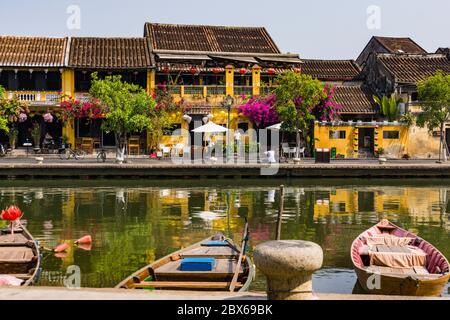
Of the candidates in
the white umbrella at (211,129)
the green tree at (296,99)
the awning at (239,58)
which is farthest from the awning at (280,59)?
the white umbrella at (211,129)

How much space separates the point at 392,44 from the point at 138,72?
2188 cm

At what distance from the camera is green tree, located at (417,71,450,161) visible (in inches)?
1404

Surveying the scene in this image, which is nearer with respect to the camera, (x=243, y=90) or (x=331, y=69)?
(x=243, y=90)

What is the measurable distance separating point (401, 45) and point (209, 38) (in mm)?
16558

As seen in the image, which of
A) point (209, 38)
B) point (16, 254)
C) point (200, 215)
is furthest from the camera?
point (209, 38)

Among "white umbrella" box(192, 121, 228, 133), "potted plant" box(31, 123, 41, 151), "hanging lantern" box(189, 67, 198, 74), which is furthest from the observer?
"hanging lantern" box(189, 67, 198, 74)

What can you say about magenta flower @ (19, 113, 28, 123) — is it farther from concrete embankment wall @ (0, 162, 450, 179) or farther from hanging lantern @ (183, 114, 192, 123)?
hanging lantern @ (183, 114, 192, 123)

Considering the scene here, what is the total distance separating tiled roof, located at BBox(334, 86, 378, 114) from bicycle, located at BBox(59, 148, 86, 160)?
15997 millimetres

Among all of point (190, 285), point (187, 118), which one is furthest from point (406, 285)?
point (187, 118)

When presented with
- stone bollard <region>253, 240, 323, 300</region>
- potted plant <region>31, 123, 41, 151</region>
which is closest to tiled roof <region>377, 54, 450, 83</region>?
potted plant <region>31, 123, 41, 151</region>

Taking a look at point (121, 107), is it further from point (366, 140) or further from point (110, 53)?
point (366, 140)

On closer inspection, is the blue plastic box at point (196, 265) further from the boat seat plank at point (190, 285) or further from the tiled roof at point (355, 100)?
the tiled roof at point (355, 100)

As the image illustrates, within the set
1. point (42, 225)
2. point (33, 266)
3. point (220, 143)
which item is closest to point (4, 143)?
point (220, 143)

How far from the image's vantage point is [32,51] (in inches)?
1608
